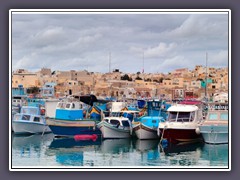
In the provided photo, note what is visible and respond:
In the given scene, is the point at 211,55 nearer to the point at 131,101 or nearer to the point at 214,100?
the point at 214,100

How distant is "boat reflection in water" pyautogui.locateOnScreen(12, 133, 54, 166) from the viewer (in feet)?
29.5

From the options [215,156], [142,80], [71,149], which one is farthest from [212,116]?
[71,149]

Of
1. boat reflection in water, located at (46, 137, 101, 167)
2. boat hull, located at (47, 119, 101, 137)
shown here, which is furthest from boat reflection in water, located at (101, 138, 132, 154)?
boat hull, located at (47, 119, 101, 137)

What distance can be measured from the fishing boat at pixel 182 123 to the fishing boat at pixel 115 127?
1791 mm

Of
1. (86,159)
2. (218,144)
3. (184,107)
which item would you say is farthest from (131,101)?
(86,159)

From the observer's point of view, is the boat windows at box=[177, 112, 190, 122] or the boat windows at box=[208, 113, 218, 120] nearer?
the boat windows at box=[208, 113, 218, 120]

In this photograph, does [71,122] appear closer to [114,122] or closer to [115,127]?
[115,127]

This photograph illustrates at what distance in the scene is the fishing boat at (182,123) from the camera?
1359cm

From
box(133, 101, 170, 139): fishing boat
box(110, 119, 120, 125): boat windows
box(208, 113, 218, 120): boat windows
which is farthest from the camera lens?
box(110, 119, 120, 125): boat windows

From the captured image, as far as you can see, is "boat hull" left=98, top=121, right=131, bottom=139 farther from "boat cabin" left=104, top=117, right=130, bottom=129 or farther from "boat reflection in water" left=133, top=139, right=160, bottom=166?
"boat reflection in water" left=133, top=139, right=160, bottom=166

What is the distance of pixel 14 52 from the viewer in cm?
880

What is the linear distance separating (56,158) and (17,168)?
222 cm

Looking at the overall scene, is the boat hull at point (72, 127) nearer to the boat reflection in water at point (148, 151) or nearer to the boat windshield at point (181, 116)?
the boat reflection in water at point (148, 151)

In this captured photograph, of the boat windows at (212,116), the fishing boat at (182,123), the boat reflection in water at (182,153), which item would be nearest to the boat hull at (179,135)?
the fishing boat at (182,123)
